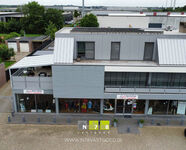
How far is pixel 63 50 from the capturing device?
18.1 m

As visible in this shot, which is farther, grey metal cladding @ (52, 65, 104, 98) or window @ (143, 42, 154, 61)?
window @ (143, 42, 154, 61)

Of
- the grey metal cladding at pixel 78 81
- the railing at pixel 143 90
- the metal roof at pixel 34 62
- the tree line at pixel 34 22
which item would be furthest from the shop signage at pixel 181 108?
the tree line at pixel 34 22

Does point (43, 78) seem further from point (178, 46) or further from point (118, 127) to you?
point (178, 46)

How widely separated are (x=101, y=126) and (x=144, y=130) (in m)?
3.87

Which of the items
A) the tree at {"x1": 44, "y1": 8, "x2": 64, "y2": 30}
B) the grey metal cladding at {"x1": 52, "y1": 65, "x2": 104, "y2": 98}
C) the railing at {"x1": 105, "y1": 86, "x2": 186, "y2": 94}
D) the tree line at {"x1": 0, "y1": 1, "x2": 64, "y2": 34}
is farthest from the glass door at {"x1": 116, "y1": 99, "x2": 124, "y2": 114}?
the tree at {"x1": 44, "y1": 8, "x2": 64, "y2": 30}

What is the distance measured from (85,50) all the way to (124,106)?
267 inches

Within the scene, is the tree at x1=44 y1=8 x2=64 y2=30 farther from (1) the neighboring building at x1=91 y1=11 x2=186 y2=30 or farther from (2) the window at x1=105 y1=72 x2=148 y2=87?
(2) the window at x1=105 y1=72 x2=148 y2=87

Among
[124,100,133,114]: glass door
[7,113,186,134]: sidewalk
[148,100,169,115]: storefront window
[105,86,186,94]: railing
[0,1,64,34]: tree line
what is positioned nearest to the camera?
[7,113,186,134]: sidewalk

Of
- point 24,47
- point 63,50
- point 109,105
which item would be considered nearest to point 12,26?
point 24,47

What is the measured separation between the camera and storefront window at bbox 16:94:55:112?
19750 mm

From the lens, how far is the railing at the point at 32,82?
18675 mm

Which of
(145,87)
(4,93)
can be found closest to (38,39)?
(4,93)

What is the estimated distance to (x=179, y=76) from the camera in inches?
746

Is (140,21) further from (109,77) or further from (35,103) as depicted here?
(35,103)
